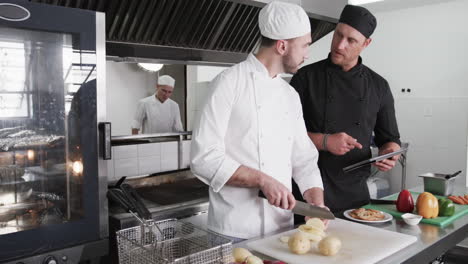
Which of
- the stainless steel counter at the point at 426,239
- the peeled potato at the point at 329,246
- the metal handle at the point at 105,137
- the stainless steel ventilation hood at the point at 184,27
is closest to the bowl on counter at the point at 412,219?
the stainless steel counter at the point at 426,239

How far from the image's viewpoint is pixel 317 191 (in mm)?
1897

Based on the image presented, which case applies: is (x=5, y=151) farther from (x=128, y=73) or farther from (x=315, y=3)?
(x=315, y=3)

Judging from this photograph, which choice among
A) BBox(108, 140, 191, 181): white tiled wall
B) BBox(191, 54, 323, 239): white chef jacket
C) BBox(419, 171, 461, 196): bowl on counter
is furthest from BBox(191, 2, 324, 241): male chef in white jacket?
BBox(108, 140, 191, 181): white tiled wall

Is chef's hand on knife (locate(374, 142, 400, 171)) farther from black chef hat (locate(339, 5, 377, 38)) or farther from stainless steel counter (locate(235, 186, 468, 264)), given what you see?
black chef hat (locate(339, 5, 377, 38))

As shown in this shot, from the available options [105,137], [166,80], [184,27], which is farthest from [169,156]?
[105,137]

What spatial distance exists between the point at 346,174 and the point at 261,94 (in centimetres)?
81

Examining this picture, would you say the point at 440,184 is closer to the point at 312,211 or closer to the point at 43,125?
the point at 312,211

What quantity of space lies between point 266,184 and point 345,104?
3.15 feet

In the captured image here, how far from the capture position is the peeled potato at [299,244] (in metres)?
1.38

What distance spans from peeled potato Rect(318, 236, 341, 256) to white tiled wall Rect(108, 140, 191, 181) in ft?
5.96

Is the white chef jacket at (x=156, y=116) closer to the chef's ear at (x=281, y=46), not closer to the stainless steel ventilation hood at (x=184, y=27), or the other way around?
the stainless steel ventilation hood at (x=184, y=27)

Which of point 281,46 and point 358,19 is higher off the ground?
point 358,19

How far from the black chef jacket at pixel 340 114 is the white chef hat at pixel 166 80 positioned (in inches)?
39.7

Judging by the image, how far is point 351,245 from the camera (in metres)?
1.50
